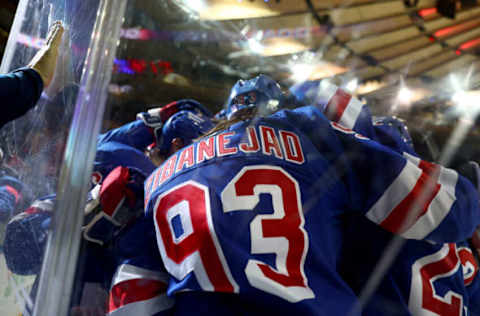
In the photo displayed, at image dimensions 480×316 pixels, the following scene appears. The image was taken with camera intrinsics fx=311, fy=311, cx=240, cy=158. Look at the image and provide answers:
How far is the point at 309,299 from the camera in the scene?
0.38 m

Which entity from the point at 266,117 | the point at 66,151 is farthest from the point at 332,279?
the point at 66,151

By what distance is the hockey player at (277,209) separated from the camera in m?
0.40

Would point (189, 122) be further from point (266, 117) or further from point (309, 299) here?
point (309, 299)

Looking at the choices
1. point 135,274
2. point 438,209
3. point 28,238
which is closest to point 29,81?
point 28,238

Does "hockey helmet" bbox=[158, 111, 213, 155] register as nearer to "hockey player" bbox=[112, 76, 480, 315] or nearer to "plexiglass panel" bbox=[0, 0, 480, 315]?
"plexiglass panel" bbox=[0, 0, 480, 315]

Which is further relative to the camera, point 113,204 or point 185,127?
point 185,127

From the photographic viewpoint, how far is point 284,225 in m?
0.42

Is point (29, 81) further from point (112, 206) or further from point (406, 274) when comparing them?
point (406, 274)

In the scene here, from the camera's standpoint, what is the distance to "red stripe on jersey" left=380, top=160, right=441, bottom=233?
1.45ft

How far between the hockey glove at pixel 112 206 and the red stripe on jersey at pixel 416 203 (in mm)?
458

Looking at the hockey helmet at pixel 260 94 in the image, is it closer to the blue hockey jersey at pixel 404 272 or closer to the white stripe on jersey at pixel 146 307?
the blue hockey jersey at pixel 404 272

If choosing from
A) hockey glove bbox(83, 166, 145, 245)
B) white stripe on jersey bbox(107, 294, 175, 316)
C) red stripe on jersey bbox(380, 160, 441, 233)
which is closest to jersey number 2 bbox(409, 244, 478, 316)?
red stripe on jersey bbox(380, 160, 441, 233)

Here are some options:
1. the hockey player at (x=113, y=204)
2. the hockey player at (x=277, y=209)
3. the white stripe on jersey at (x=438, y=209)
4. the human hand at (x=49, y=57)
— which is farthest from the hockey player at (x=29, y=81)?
the white stripe on jersey at (x=438, y=209)

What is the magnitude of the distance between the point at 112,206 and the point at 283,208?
13.7 inches
